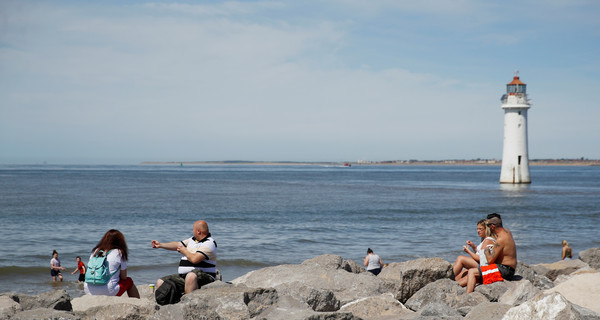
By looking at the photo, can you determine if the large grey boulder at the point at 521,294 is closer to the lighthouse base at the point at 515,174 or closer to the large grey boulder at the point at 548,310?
the large grey boulder at the point at 548,310

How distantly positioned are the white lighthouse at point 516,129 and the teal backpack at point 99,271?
2002 inches

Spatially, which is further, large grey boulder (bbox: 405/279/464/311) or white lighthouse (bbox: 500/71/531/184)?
white lighthouse (bbox: 500/71/531/184)

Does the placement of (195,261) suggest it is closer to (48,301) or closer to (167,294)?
(167,294)

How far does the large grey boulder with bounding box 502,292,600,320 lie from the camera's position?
208 inches

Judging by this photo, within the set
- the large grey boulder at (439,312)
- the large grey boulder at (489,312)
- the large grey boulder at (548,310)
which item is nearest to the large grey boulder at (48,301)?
the large grey boulder at (439,312)

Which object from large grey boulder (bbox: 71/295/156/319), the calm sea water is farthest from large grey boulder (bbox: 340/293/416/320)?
the calm sea water

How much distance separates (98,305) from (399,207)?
35.2 meters

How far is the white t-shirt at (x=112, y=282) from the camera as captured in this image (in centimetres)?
770

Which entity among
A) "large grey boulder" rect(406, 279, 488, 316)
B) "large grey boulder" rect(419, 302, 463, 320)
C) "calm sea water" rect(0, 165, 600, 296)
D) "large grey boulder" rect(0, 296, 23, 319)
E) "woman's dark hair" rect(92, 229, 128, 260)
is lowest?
"calm sea water" rect(0, 165, 600, 296)

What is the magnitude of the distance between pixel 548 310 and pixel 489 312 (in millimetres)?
1083

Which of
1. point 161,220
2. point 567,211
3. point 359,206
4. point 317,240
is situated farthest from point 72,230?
point 567,211

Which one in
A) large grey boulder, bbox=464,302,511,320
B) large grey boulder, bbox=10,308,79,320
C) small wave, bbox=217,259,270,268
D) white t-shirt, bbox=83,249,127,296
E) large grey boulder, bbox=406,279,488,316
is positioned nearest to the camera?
large grey boulder, bbox=10,308,79,320

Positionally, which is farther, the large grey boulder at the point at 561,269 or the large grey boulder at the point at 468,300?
the large grey boulder at the point at 561,269

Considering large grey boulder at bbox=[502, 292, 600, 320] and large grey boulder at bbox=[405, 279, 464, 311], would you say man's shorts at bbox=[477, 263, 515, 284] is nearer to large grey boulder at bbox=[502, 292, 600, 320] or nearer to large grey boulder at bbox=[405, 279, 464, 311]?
large grey boulder at bbox=[405, 279, 464, 311]
